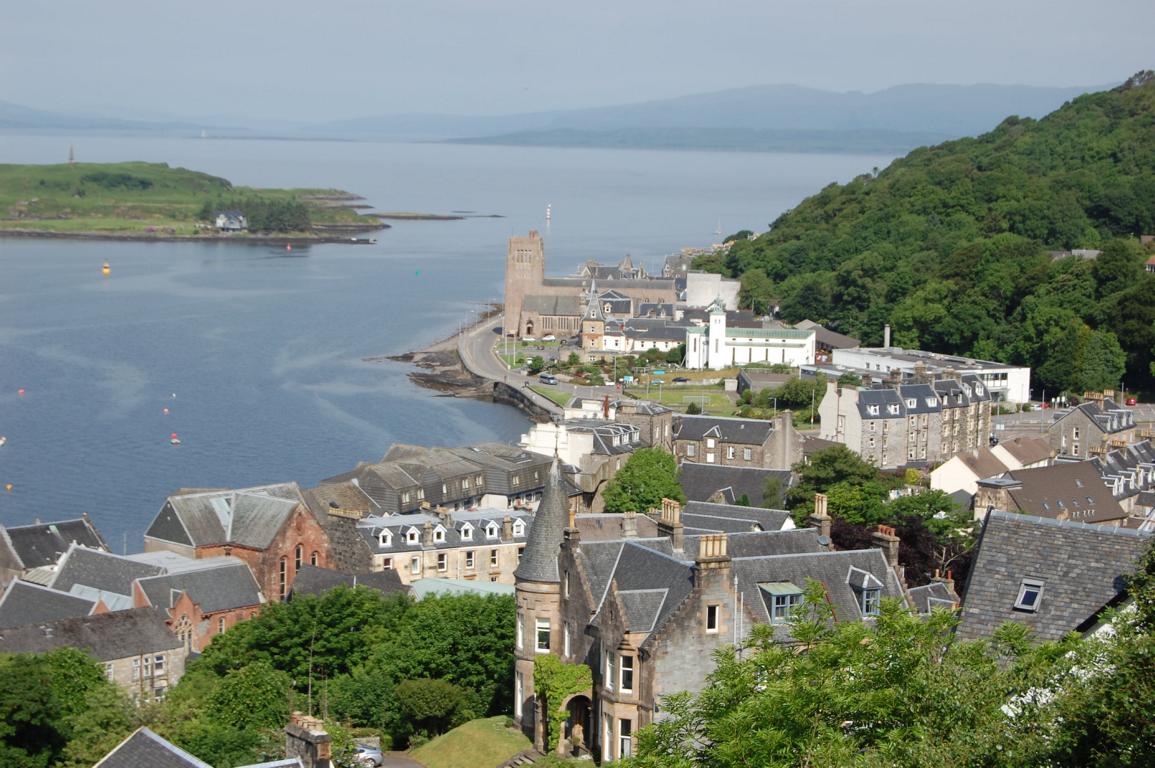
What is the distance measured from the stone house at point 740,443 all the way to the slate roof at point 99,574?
29798 mm

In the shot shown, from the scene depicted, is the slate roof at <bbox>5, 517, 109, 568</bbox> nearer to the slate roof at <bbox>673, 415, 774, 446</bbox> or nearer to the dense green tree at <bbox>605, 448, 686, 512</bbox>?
the dense green tree at <bbox>605, 448, 686, 512</bbox>

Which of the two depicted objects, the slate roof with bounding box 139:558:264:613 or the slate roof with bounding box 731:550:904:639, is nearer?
the slate roof with bounding box 731:550:904:639

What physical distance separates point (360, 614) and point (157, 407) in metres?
62.3

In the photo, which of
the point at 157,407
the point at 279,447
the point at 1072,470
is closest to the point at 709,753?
the point at 1072,470

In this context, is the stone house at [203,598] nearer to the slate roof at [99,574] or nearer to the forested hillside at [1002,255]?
the slate roof at [99,574]

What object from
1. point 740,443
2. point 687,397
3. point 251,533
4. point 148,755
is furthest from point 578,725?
point 687,397

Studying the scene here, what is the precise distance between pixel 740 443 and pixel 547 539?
40.9 meters

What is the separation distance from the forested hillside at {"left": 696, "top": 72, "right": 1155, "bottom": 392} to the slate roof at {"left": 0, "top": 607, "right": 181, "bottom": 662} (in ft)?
238

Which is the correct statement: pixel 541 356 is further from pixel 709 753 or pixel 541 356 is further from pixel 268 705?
pixel 709 753

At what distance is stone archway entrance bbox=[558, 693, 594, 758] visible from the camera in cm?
3356

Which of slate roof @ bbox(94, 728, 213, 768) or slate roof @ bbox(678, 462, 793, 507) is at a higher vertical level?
slate roof @ bbox(94, 728, 213, 768)

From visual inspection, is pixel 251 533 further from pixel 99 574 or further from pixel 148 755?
pixel 148 755

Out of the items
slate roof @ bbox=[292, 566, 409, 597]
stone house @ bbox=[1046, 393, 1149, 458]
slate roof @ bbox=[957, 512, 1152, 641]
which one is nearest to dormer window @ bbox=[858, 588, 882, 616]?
slate roof @ bbox=[957, 512, 1152, 641]

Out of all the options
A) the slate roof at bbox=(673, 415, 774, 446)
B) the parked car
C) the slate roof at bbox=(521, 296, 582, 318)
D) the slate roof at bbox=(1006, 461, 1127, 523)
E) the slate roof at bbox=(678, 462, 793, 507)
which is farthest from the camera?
the slate roof at bbox=(521, 296, 582, 318)
